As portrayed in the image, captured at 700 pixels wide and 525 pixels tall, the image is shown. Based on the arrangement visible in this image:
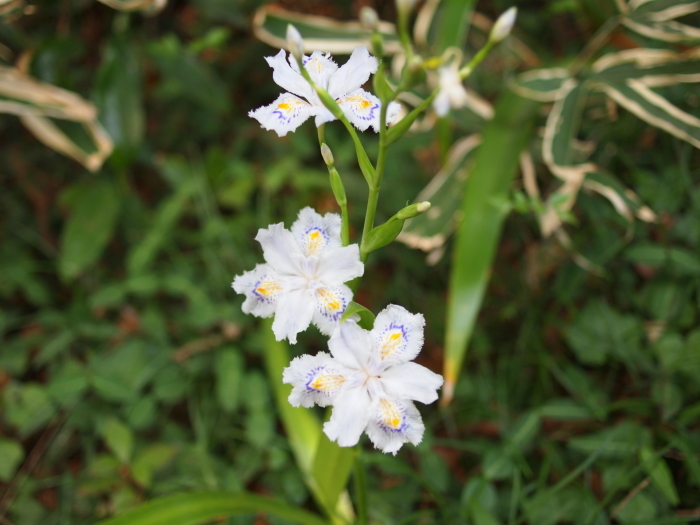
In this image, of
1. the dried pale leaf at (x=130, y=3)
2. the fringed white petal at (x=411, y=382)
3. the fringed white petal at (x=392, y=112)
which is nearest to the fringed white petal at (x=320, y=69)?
the fringed white petal at (x=392, y=112)

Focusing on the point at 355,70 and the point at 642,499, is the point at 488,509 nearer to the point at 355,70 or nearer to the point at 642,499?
the point at 642,499

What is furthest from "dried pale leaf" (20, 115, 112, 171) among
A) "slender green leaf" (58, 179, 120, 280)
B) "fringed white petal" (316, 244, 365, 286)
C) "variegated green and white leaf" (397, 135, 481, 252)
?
"fringed white petal" (316, 244, 365, 286)

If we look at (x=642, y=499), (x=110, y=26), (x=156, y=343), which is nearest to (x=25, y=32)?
(x=110, y=26)

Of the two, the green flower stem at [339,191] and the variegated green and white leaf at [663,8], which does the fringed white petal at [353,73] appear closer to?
the green flower stem at [339,191]

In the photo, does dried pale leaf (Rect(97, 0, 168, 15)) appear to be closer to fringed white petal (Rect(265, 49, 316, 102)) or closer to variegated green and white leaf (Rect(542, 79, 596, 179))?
fringed white petal (Rect(265, 49, 316, 102))

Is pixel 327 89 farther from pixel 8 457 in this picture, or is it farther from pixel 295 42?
pixel 8 457
